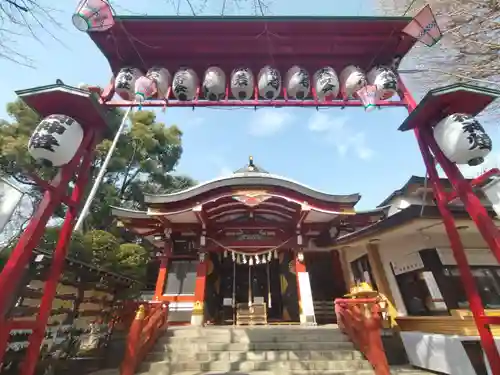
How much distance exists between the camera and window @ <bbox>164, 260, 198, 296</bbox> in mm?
10188

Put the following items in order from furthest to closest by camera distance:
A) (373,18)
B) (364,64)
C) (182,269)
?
(182,269) → (364,64) → (373,18)

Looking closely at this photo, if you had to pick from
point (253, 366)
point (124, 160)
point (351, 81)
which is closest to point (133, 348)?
point (253, 366)

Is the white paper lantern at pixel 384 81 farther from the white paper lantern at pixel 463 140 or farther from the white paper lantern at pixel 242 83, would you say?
the white paper lantern at pixel 242 83

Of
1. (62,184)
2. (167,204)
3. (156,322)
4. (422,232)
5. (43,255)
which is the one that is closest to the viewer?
(62,184)

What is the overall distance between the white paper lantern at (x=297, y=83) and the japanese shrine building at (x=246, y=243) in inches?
186

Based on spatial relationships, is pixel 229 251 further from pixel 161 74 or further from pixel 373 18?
pixel 373 18

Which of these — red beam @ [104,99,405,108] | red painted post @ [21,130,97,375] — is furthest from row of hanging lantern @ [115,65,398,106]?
red painted post @ [21,130,97,375]

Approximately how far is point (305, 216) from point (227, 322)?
5.90m

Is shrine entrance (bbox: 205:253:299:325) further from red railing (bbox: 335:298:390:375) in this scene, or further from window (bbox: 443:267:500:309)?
window (bbox: 443:267:500:309)

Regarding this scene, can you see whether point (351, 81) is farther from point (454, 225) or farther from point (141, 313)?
point (141, 313)

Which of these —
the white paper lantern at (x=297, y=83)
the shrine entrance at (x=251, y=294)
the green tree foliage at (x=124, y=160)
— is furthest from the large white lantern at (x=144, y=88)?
the green tree foliage at (x=124, y=160)

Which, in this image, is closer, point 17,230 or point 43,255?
point 43,255

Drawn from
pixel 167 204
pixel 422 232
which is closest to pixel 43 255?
pixel 167 204

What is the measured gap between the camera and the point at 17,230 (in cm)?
769
